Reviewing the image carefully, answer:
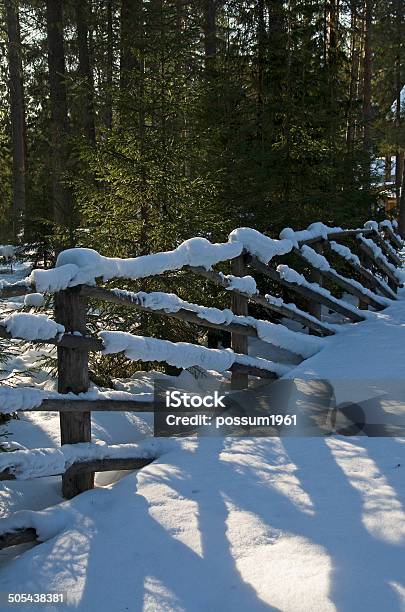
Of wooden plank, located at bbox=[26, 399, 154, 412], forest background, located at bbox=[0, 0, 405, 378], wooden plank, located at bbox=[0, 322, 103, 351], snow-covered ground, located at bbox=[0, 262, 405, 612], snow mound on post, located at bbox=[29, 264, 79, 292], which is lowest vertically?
snow-covered ground, located at bbox=[0, 262, 405, 612]

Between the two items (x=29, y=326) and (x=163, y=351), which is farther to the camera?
(x=163, y=351)

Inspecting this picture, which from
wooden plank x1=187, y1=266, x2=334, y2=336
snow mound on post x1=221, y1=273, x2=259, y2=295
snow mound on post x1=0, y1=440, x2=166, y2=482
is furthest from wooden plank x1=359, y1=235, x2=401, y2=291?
snow mound on post x1=0, y1=440, x2=166, y2=482

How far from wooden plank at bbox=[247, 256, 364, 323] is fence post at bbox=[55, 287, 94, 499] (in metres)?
2.57

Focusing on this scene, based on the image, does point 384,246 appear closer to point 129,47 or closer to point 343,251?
point 343,251

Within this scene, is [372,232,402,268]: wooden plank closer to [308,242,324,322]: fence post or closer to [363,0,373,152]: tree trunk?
[308,242,324,322]: fence post

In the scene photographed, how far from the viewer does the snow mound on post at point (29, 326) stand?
10.7 ft

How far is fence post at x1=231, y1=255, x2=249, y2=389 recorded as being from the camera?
5.68 m

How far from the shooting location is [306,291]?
6.96 metres

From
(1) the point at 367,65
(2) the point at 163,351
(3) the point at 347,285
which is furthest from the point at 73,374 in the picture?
(1) the point at 367,65

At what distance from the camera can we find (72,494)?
3.80 metres

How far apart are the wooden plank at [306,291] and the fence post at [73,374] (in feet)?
8.42

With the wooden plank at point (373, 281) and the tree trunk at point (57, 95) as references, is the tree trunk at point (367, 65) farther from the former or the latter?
the tree trunk at point (57, 95)

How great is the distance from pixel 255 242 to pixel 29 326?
308cm

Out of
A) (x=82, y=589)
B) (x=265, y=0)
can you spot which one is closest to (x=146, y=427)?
(x=82, y=589)
